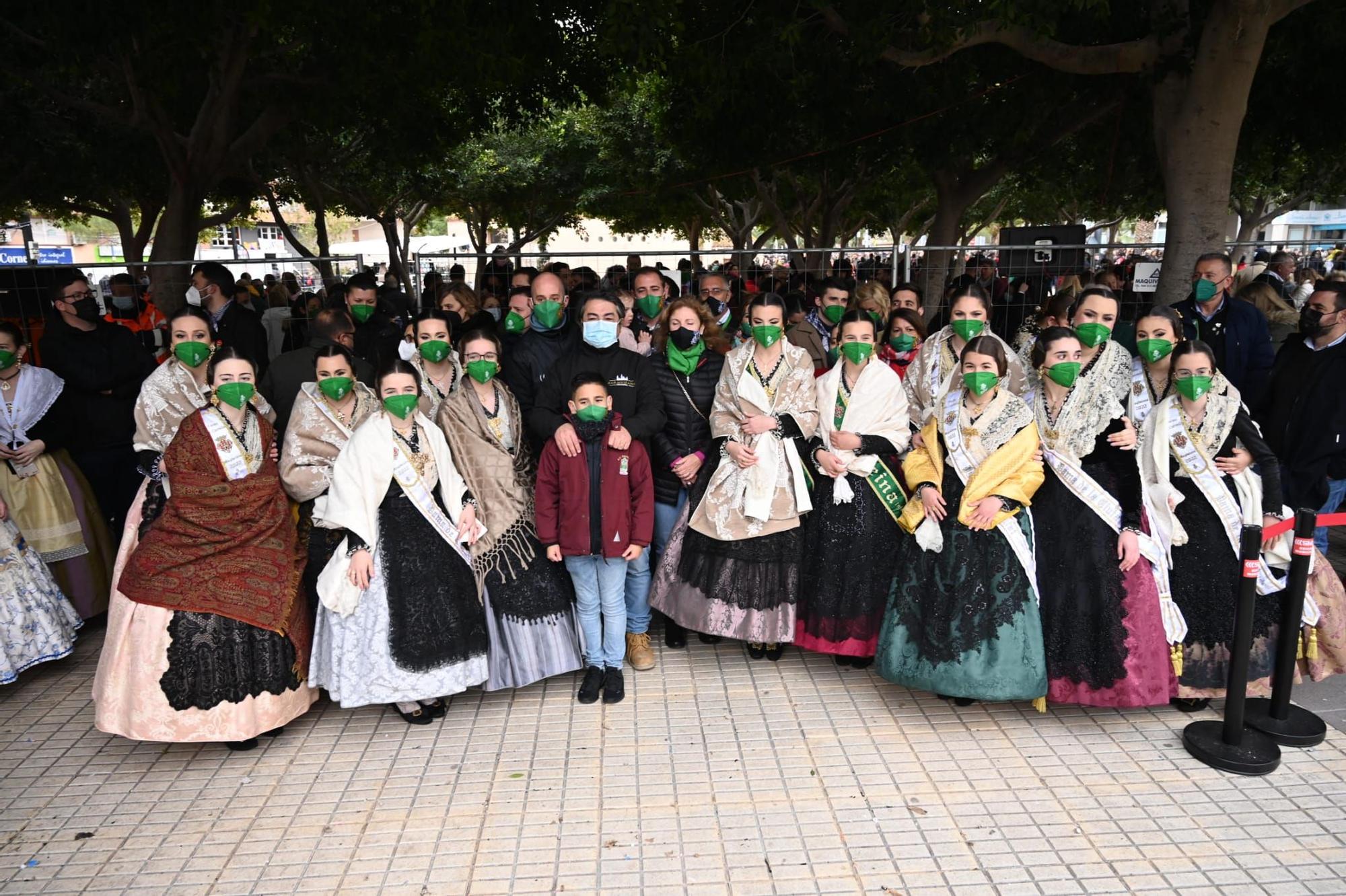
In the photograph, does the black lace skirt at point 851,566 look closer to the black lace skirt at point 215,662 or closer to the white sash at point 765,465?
the white sash at point 765,465

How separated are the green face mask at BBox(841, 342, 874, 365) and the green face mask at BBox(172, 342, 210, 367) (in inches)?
126

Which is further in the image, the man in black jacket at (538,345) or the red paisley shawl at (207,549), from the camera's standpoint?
the man in black jacket at (538,345)

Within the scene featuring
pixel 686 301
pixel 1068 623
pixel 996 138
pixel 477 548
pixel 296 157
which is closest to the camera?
pixel 1068 623

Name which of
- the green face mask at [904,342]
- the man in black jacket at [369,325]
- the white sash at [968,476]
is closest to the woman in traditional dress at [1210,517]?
the white sash at [968,476]

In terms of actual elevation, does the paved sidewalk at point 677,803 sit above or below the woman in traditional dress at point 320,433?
below

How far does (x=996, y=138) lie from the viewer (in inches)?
488

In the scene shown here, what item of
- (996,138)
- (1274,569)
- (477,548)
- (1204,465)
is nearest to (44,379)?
(477,548)

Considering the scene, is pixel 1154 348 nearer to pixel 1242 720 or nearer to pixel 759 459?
pixel 1242 720

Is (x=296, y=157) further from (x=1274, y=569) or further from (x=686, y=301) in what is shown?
(x=1274, y=569)

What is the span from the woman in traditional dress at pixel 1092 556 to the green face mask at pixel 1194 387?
27 cm

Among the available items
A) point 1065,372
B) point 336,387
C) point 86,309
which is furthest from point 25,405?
point 1065,372

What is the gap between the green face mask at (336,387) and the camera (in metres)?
4.28

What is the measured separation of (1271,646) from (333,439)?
446 centimetres

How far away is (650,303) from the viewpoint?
563 cm
